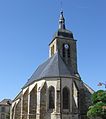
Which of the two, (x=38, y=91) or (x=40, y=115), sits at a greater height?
(x=38, y=91)

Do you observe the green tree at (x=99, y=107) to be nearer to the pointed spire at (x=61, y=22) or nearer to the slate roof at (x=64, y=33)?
the slate roof at (x=64, y=33)

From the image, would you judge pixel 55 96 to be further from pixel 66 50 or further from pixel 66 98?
pixel 66 50

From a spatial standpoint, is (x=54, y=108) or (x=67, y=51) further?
(x=67, y=51)

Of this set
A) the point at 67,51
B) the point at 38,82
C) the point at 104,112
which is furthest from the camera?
the point at 67,51

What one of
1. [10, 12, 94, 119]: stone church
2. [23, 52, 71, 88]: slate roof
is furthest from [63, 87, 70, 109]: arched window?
[23, 52, 71, 88]: slate roof

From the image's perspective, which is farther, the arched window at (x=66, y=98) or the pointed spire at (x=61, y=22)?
the pointed spire at (x=61, y=22)

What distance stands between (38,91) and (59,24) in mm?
16239

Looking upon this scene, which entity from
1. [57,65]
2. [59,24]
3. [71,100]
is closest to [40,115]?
[71,100]

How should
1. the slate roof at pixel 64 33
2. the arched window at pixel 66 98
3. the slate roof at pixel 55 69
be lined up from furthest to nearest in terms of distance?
1. the slate roof at pixel 64 33
2. the slate roof at pixel 55 69
3. the arched window at pixel 66 98

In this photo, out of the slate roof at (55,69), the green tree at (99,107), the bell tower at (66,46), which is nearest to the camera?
the green tree at (99,107)

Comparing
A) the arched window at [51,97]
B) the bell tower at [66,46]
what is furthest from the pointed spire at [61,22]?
the arched window at [51,97]

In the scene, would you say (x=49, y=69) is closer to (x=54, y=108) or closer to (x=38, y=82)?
(x=38, y=82)

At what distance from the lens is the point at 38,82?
124 feet

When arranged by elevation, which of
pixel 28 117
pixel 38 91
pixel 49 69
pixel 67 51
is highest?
pixel 67 51
